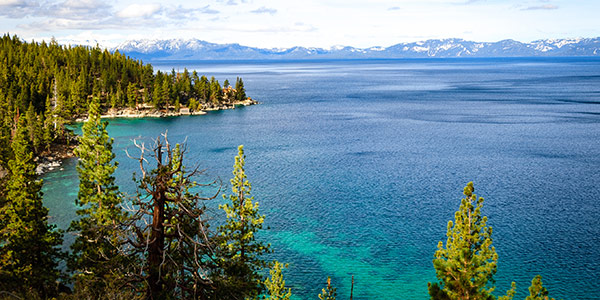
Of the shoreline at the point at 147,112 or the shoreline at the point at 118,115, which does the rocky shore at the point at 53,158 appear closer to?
Answer: the shoreline at the point at 118,115

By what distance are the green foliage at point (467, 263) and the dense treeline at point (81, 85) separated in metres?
92.5

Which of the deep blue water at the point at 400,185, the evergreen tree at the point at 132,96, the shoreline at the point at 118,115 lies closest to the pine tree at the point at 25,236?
the deep blue water at the point at 400,185

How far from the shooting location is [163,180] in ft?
42.8

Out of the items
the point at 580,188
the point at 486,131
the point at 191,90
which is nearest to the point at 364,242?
the point at 580,188

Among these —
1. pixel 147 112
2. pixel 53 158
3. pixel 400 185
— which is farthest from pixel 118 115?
pixel 400 185

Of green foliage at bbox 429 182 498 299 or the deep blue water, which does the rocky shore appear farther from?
green foliage at bbox 429 182 498 299

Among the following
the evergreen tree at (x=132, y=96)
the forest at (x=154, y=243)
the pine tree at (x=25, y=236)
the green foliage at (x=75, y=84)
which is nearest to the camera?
the forest at (x=154, y=243)

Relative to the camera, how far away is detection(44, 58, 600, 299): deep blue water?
43.7 meters

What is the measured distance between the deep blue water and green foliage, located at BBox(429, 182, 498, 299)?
1770 centimetres

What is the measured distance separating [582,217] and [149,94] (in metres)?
134

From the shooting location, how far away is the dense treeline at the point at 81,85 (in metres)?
116

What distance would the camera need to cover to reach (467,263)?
22.8m

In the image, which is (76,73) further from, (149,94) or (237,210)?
(237,210)

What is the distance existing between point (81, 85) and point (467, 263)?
13507 centimetres
